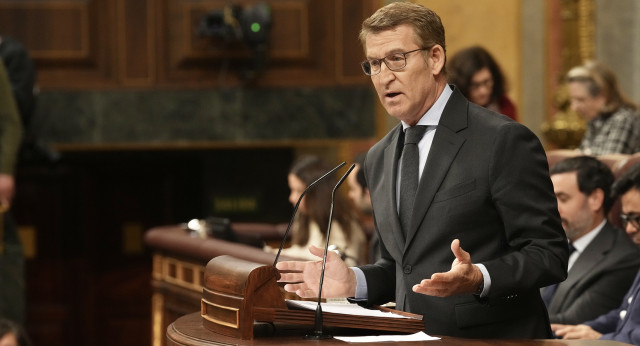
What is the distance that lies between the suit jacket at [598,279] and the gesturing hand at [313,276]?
5.06 ft

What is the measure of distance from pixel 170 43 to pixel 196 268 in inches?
93.7

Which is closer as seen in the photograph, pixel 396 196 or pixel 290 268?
pixel 290 268

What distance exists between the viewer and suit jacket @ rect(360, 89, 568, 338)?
2127 millimetres

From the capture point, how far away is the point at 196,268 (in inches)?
178

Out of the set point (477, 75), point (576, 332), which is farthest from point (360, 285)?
point (477, 75)

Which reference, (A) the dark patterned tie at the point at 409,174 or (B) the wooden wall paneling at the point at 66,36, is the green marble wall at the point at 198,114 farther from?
(A) the dark patterned tie at the point at 409,174

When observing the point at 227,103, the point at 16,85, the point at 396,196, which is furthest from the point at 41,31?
the point at 396,196

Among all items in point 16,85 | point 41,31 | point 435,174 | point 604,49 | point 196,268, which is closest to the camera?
point 435,174

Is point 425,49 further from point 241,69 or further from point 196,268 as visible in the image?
point 241,69

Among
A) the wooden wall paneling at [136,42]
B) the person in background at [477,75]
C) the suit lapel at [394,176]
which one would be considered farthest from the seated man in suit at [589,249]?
the wooden wall paneling at [136,42]

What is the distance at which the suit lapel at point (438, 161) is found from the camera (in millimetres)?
2205

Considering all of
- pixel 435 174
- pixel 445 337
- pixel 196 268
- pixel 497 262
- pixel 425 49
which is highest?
pixel 425 49

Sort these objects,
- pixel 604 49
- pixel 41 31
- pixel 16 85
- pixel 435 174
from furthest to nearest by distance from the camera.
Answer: pixel 604 49, pixel 41 31, pixel 16 85, pixel 435 174

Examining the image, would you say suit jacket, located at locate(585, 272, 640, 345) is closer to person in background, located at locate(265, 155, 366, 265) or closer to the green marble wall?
person in background, located at locate(265, 155, 366, 265)
